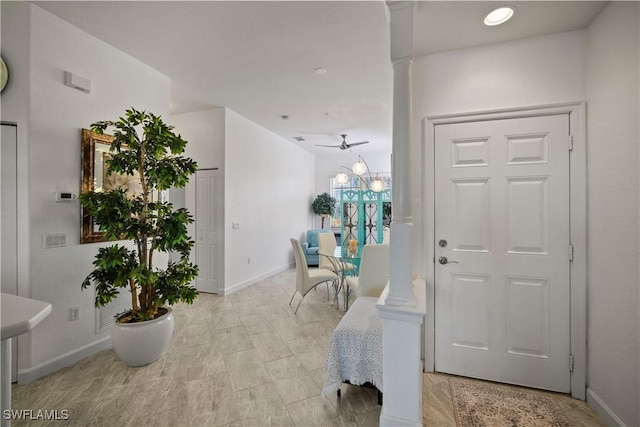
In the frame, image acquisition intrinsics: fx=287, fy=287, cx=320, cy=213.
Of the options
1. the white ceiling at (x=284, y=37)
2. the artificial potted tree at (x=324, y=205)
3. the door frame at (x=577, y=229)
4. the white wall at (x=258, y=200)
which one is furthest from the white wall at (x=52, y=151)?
the artificial potted tree at (x=324, y=205)

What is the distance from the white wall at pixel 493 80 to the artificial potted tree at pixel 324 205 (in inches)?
206

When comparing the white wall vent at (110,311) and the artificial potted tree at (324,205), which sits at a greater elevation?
the artificial potted tree at (324,205)

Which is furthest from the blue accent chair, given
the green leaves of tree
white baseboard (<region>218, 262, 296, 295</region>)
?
the green leaves of tree

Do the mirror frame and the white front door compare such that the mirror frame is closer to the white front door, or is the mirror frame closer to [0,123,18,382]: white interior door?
[0,123,18,382]: white interior door

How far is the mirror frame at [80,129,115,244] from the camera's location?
2580 mm

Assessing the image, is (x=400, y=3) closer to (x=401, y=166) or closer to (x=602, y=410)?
(x=401, y=166)

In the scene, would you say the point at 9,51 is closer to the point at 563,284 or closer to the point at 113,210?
the point at 113,210

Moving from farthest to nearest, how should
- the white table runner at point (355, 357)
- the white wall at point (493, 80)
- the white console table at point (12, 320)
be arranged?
the white wall at point (493, 80), the white table runner at point (355, 357), the white console table at point (12, 320)

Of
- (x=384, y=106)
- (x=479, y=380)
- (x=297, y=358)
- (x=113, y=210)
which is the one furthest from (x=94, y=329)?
(x=384, y=106)

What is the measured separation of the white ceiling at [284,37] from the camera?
1958 mm

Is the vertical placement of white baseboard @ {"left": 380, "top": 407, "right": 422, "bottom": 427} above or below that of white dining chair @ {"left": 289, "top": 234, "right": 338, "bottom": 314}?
below

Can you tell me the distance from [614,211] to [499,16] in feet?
4.73

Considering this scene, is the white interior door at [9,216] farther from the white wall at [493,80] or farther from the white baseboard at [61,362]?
the white wall at [493,80]

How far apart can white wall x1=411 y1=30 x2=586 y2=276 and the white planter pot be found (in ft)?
7.32
